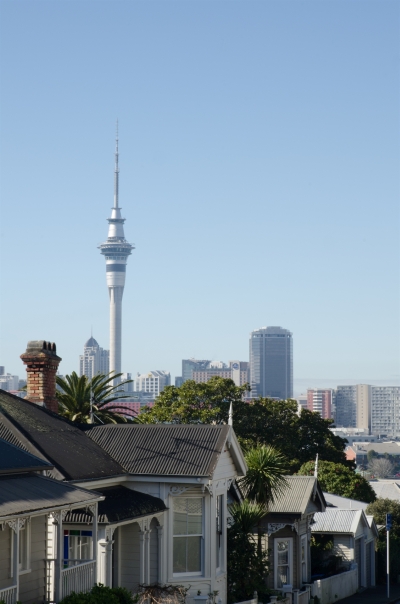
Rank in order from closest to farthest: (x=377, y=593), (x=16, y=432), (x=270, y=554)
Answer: (x=16, y=432), (x=270, y=554), (x=377, y=593)

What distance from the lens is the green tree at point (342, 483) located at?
53.1 metres

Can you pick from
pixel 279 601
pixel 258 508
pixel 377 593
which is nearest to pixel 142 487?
pixel 258 508

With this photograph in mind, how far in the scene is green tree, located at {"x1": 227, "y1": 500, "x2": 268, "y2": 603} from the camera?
2977cm

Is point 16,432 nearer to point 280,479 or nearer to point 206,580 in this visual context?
point 206,580

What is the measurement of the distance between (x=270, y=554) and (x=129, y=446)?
9.38 metres

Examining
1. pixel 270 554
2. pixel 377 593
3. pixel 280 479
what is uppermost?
pixel 280 479

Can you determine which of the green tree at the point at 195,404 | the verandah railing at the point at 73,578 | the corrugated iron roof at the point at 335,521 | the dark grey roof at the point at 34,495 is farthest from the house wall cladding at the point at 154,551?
the green tree at the point at 195,404

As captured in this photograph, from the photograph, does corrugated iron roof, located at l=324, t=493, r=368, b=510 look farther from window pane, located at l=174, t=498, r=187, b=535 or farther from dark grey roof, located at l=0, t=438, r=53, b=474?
dark grey roof, located at l=0, t=438, r=53, b=474

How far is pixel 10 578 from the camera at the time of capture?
2073 cm

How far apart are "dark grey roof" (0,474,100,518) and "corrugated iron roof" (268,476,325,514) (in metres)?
13.5

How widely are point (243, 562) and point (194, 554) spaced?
312 cm

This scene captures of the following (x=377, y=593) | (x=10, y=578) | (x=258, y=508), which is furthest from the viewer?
(x=377, y=593)

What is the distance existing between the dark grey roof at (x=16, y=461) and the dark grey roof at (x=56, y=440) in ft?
4.88

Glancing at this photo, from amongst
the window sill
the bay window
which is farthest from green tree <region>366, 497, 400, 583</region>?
the bay window
